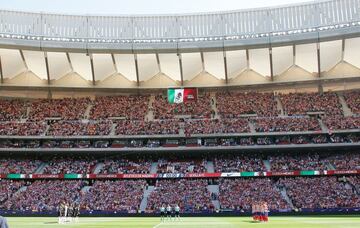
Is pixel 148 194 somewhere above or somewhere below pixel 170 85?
below

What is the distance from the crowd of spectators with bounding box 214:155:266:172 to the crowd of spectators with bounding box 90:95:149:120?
13440 millimetres

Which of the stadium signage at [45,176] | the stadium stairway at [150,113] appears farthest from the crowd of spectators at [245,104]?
the stadium signage at [45,176]

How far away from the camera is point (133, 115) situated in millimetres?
62594

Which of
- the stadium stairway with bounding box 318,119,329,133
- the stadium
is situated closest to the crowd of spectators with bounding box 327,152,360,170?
the stadium

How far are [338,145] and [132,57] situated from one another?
99.0 feet

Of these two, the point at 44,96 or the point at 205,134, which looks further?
the point at 44,96

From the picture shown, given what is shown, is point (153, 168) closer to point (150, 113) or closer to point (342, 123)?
point (150, 113)

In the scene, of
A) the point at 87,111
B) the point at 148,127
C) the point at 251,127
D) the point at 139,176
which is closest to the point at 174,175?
the point at 139,176

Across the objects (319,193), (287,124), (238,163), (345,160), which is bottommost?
(319,193)

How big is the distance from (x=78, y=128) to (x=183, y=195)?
1967 centimetres

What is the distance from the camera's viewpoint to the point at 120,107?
211ft

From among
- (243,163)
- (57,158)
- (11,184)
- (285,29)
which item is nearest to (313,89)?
(285,29)

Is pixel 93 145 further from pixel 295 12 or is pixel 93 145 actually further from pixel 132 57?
pixel 295 12

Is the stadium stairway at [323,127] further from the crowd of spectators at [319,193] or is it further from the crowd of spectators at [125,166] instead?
the crowd of spectators at [125,166]
